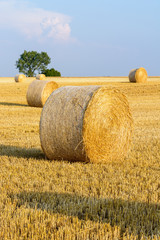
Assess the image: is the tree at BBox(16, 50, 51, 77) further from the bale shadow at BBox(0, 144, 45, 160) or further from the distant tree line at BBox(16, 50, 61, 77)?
the bale shadow at BBox(0, 144, 45, 160)

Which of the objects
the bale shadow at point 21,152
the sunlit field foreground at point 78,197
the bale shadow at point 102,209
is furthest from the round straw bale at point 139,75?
the bale shadow at point 102,209

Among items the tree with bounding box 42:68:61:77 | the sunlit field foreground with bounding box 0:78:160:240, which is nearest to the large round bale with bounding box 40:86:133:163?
the sunlit field foreground with bounding box 0:78:160:240

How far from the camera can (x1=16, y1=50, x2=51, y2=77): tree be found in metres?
80.2

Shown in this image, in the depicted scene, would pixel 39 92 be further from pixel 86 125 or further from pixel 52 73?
pixel 52 73

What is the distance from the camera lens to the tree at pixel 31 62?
263ft

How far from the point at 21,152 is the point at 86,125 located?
190 cm

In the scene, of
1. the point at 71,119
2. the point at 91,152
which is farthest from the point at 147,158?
the point at 71,119

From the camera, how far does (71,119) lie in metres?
6.79

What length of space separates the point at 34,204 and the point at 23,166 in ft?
6.45

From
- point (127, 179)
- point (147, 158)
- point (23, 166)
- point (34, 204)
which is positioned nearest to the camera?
point (34, 204)

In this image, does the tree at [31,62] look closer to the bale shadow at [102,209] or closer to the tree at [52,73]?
the tree at [52,73]

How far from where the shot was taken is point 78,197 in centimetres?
479

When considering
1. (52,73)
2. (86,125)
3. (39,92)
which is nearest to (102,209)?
(86,125)

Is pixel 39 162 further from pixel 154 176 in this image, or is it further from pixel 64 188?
pixel 154 176
